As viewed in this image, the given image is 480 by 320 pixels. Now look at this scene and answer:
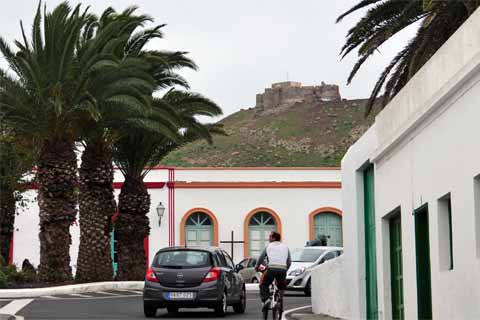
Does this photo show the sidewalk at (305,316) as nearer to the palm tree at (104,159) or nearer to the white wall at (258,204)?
the palm tree at (104,159)

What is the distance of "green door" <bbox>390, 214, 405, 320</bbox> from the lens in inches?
752

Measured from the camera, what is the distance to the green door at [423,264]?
55.6ft

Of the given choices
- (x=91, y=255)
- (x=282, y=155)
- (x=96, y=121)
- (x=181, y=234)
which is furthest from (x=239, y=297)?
(x=282, y=155)

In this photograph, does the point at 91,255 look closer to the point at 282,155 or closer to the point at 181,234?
the point at 181,234

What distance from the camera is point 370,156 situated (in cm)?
2056

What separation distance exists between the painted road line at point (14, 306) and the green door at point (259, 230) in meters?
24.4

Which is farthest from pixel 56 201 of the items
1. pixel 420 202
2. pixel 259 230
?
pixel 420 202

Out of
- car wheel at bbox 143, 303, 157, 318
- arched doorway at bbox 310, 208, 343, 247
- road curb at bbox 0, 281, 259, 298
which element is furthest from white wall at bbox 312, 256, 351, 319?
arched doorway at bbox 310, 208, 343, 247

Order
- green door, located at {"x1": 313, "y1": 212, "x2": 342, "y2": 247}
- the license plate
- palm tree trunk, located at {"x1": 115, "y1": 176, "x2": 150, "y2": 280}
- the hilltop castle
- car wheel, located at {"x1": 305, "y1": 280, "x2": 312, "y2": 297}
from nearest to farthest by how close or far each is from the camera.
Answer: the license plate < car wheel, located at {"x1": 305, "y1": 280, "x2": 312, "y2": 297} < palm tree trunk, located at {"x1": 115, "y1": 176, "x2": 150, "y2": 280} < green door, located at {"x1": 313, "y1": 212, "x2": 342, "y2": 247} < the hilltop castle

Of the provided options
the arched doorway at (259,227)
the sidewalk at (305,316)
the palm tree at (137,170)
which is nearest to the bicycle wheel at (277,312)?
the sidewalk at (305,316)

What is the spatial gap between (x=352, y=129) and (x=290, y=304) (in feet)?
385

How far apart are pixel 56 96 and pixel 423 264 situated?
19013mm

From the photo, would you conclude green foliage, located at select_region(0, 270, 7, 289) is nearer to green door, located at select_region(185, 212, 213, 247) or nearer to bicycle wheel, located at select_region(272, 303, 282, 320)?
bicycle wheel, located at select_region(272, 303, 282, 320)

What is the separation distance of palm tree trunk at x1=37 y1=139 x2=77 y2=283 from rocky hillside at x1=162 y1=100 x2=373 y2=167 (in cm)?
9413
